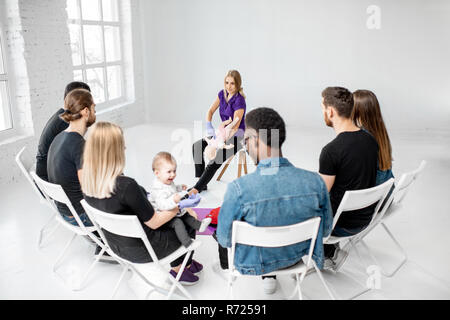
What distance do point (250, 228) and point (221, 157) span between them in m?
2.40

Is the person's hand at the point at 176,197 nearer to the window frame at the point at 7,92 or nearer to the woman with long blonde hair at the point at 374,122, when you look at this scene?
the woman with long blonde hair at the point at 374,122

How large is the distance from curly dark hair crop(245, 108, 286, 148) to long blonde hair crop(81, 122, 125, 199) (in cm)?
75

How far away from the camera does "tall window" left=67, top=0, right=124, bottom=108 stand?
20.6 ft

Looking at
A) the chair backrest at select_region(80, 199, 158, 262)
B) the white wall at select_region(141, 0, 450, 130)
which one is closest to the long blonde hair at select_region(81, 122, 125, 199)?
the chair backrest at select_region(80, 199, 158, 262)

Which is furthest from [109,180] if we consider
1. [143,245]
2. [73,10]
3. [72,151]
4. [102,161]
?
[73,10]

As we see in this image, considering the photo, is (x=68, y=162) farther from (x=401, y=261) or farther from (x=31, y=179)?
(x=401, y=261)

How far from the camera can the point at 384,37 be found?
23.3 feet

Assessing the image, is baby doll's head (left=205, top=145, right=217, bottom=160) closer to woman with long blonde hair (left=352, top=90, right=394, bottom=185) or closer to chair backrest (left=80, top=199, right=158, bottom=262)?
woman with long blonde hair (left=352, top=90, right=394, bottom=185)

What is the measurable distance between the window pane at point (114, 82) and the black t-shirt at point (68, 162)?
476 centimetres

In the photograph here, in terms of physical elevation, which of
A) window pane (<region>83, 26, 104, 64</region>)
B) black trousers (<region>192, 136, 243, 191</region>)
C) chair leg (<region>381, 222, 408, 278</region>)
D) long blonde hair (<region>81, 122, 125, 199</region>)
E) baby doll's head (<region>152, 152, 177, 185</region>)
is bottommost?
chair leg (<region>381, 222, 408, 278</region>)

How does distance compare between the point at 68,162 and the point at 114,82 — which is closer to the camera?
the point at 68,162

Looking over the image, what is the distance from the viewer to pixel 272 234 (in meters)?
1.99

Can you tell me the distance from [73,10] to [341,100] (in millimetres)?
4994

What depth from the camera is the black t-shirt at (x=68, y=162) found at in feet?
9.05
